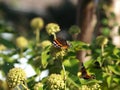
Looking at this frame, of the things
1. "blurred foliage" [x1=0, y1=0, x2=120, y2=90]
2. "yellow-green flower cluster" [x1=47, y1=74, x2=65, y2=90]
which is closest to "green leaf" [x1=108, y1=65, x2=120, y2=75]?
"blurred foliage" [x1=0, y1=0, x2=120, y2=90]

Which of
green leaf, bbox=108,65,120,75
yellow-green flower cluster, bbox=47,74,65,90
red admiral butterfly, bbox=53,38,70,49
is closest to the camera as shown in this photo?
yellow-green flower cluster, bbox=47,74,65,90

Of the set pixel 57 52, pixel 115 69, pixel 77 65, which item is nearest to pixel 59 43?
pixel 57 52

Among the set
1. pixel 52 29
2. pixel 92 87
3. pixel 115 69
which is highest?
pixel 52 29

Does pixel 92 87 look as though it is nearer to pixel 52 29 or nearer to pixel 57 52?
pixel 57 52

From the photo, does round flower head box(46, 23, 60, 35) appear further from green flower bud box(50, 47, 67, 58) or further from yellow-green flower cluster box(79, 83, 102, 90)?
yellow-green flower cluster box(79, 83, 102, 90)

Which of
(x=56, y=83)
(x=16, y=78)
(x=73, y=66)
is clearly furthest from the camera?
(x=73, y=66)

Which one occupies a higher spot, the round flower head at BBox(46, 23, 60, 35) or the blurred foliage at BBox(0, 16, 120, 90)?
the round flower head at BBox(46, 23, 60, 35)

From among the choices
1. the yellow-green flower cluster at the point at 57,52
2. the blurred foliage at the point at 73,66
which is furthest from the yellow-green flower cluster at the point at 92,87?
the yellow-green flower cluster at the point at 57,52

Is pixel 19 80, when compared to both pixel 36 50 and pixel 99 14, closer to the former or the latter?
pixel 36 50

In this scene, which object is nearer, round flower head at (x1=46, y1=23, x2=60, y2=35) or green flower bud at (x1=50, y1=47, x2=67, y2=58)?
green flower bud at (x1=50, y1=47, x2=67, y2=58)

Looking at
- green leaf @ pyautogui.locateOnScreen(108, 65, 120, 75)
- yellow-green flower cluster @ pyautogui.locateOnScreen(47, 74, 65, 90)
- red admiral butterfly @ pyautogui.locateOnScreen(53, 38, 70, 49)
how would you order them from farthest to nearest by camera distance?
green leaf @ pyautogui.locateOnScreen(108, 65, 120, 75), red admiral butterfly @ pyautogui.locateOnScreen(53, 38, 70, 49), yellow-green flower cluster @ pyautogui.locateOnScreen(47, 74, 65, 90)

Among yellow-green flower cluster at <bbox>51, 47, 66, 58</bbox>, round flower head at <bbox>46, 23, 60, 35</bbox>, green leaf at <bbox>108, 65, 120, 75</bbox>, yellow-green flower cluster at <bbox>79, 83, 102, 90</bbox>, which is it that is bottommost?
yellow-green flower cluster at <bbox>79, 83, 102, 90</bbox>
